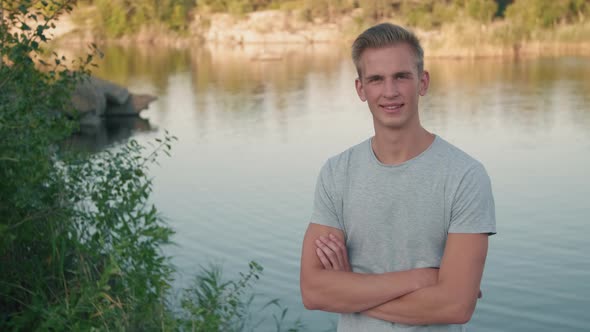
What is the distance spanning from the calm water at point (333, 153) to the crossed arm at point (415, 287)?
14.2 feet

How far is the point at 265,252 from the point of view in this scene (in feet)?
28.9

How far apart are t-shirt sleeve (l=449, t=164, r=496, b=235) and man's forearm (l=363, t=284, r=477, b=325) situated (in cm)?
18

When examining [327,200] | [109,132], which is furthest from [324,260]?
[109,132]

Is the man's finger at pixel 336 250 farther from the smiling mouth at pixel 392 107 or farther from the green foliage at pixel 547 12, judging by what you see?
the green foliage at pixel 547 12

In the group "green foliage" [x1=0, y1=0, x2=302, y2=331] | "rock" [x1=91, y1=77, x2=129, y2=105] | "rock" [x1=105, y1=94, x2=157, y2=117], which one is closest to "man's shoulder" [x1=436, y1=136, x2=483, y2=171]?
"green foliage" [x1=0, y1=0, x2=302, y2=331]

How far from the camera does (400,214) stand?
2320mm

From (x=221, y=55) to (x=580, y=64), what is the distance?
1988 cm

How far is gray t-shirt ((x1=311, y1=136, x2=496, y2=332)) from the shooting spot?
2275mm

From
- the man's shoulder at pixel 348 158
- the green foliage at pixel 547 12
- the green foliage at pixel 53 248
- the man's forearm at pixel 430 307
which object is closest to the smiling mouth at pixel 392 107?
the man's shoulder at pixel 348 158

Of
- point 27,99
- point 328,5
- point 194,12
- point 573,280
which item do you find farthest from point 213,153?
point 194,12

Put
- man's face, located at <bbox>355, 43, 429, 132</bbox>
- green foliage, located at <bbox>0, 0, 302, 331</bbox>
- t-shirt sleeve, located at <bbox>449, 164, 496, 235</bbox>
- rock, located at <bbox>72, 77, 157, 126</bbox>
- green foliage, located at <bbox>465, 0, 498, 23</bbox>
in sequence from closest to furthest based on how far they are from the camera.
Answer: t-shirt sleeve, located at <bbox>449, 164, 496, 235</bbox> < man's face, located at <bbox>355, 43, 429, 132</bbox> < green foliage, located at <bbox>0, 0, 302, 331</bbox> < rock, located at <bbox>72, 77, 157, 126</bbox> < green foliage, located at <bbox>465, 0, 498, 23</bbox>

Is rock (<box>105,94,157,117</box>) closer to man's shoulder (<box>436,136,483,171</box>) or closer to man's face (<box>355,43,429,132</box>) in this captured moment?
man's face (<box>355,43,429,132</box>)

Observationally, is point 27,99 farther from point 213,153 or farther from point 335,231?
point 213,153

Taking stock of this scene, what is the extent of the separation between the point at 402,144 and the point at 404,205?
0.17 metres
